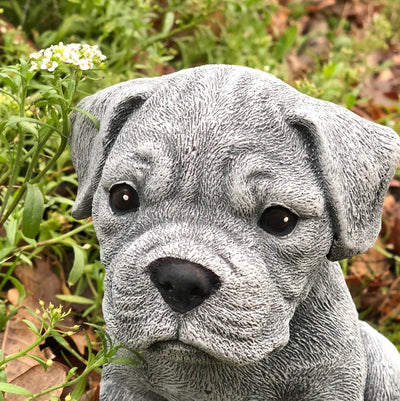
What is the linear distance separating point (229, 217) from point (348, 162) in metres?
0.37

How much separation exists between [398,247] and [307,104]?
276 cm

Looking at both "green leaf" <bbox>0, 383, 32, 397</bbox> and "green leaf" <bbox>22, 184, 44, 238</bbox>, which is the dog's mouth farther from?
"green leaf" <bbox>22, 184, 44, 238</bbox>

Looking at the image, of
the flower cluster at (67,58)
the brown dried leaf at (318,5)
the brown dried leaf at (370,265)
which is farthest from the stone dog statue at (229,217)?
the brown dried leaf at (318,5)

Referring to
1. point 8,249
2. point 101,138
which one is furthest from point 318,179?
point 8,249

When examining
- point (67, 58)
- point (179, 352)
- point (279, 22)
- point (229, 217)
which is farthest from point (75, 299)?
point (279, 22)

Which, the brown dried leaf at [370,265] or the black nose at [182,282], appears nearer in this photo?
the black nose at [182,282]

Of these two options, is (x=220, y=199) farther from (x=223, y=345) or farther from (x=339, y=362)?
(x=339, y=362)

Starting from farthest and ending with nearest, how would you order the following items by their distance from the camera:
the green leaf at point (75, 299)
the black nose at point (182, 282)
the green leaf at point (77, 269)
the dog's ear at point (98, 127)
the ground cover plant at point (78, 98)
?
1. the green leaf at point (75, 299)
2. the green leaf at point (77, 269)
3. the ground cover plant at point (78, 98)
4. the dog's ear at point (98, 127)
5. the black nose at point (182, 282)

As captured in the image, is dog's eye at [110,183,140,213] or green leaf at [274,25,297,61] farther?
green leaf at [274,25,297,61]

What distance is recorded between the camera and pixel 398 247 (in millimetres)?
4621

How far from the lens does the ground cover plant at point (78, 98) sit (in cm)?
241

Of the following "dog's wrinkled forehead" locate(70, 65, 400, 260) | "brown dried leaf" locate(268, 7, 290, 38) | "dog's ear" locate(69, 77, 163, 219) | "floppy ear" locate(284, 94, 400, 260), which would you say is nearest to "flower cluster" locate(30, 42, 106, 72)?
"dog's ear" locate(69, 77, 163, 219)

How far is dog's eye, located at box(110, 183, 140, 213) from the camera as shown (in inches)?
79.8

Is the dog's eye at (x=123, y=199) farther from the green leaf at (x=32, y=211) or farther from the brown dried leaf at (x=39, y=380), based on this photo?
the brown dried leaf at (x=39, y=380)
